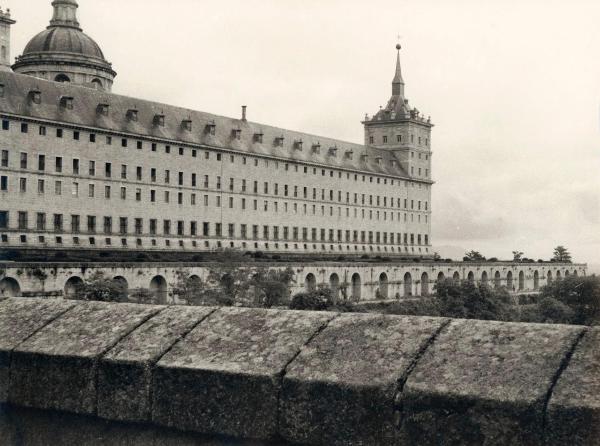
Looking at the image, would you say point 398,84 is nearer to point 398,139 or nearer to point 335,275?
point 398,139

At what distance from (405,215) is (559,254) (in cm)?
4120

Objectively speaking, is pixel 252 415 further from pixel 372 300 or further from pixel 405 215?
pixel 405 215

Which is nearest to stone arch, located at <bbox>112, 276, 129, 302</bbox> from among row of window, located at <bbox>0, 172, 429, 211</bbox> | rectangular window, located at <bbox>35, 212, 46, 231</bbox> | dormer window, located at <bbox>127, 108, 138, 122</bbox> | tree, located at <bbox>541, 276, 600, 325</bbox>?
rectangular window, located at <bbox>35, 212, 46, 231</bbox>

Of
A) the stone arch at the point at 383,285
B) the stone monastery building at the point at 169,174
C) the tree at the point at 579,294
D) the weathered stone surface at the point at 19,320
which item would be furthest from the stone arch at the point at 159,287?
the weathered stone surface at the point at 19,320

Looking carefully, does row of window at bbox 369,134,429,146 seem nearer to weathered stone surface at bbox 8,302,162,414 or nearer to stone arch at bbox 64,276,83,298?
stone arch at bbox 64,276,83,298

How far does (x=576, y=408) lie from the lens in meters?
3.18

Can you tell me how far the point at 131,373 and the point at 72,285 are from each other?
48.9 metres

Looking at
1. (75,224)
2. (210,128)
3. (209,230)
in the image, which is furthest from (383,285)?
(75,224)

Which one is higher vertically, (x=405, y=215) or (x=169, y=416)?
(x=405, y=215)

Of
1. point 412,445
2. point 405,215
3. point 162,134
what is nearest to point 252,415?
point 412,445

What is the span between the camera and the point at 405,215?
112 metres

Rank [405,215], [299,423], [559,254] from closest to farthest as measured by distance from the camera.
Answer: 1. [299,423]
2. [405,215]
3. [559,254]

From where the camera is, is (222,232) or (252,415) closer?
(252,415)

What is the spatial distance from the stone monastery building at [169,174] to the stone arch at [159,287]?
10.9m
